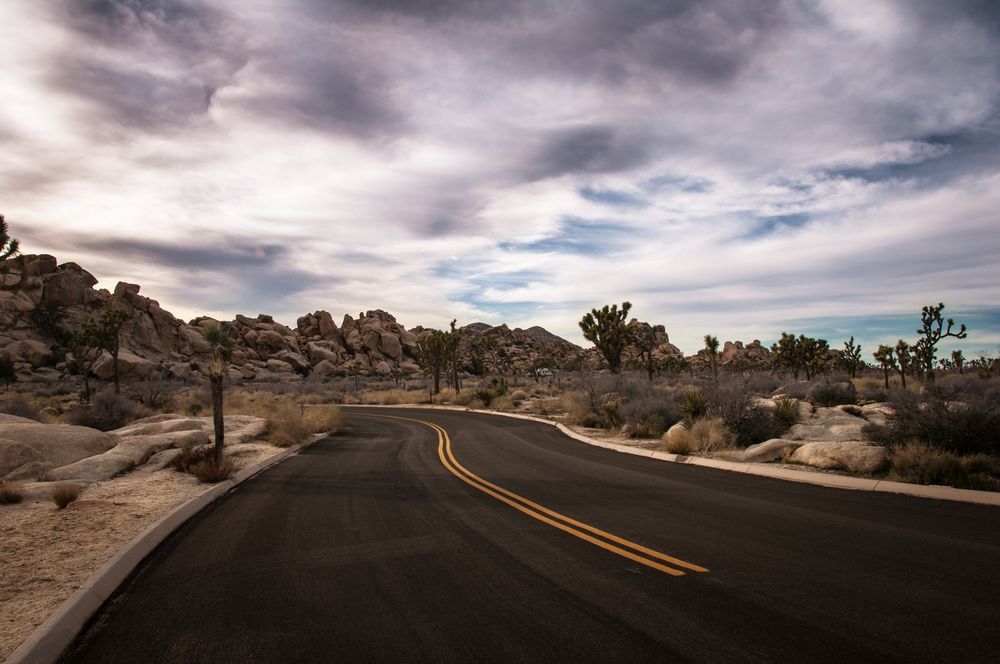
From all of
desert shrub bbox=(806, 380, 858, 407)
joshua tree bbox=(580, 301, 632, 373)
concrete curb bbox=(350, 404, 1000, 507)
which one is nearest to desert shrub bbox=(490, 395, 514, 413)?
joshua tree bbox=(580, 301, 632, 373)

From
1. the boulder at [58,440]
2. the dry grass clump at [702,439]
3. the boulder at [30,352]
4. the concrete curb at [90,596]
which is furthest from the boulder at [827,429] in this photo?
the boulder at [30,352]

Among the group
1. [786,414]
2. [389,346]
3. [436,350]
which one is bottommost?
[786,414]

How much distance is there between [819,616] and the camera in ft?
14.6

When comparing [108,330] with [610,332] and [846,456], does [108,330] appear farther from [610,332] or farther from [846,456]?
[846,456]

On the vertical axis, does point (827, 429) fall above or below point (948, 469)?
below

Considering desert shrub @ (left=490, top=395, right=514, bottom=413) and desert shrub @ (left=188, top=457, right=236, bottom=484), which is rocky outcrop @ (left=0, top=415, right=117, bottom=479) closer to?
desert shrub @ (left=188, top=457, right=236, bottom=484)

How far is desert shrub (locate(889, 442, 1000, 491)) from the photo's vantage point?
859 centimetres

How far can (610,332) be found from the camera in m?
31.5

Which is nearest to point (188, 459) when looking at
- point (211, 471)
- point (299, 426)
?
point (211, 471)

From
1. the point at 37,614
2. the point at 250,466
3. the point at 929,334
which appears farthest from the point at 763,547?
the point at 929,334

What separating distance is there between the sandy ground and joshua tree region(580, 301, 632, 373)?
2332 cm

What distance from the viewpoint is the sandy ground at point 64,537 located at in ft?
17.3

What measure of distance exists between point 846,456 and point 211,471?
13.5 meters

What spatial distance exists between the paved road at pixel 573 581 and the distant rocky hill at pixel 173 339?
55.2m
